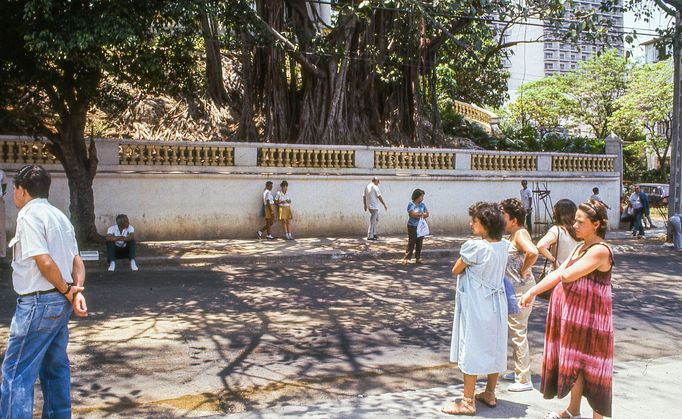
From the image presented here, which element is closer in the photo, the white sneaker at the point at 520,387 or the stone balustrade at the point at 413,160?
the white sneaker at the point at 520,387

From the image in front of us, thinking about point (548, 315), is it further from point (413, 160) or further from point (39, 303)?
point (413, 160)

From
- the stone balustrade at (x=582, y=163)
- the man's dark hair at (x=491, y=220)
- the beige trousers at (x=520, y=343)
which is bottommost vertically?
the beige trousers at (x=520, y=343)

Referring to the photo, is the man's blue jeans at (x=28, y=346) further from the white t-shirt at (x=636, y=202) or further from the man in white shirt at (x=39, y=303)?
the white t-shirt at (x=636, y=202)

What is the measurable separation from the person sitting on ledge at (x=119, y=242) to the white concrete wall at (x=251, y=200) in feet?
10.9

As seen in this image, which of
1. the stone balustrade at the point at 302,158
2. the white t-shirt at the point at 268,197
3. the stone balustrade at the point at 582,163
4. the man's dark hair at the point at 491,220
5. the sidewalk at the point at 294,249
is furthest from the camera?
the stone balustrade at the point at 582,163

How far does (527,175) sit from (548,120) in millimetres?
29675

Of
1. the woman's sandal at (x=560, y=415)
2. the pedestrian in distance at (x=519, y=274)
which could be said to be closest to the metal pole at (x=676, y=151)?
the pedestrian in distance at (x=519, y=274)

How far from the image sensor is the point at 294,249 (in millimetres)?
14648

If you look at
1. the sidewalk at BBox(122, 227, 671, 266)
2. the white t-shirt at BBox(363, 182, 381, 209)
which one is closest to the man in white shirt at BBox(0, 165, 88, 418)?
the sidewalk at BBox(122, 227, 671, 266)

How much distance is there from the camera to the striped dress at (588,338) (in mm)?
4453

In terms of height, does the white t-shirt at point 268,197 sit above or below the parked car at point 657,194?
above

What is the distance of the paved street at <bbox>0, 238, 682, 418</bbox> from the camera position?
18.3 ft

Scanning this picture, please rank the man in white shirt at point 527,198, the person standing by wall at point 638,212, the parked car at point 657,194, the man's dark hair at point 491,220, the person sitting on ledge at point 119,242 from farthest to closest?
the parked car at point 657,194 → the person standing by wall at point 638,212 → the man in white shirt at point 527,198 → the person sitting on ledge at point 119,242 → the man's dark hair at point 491,220

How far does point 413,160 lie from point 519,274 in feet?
42.1
